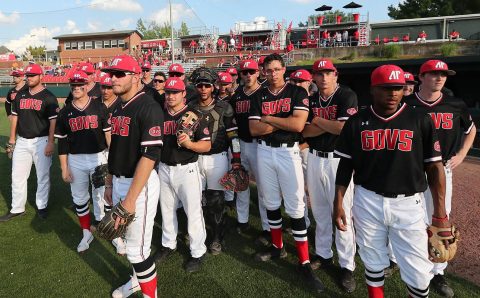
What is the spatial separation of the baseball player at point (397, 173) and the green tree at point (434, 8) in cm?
4097

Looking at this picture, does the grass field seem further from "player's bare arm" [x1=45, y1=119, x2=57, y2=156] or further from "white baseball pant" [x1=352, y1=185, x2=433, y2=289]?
"player's bare arm" [x1=45, y1=119, x2=57, y2=156]

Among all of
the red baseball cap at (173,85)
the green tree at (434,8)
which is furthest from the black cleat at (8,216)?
the green tree at (434,8)

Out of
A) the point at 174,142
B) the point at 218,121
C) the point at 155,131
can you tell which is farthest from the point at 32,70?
the point at 155,131

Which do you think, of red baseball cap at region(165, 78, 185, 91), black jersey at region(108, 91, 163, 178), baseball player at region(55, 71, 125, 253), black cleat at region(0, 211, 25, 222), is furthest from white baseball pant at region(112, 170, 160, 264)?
black cleat at region(0, 211, 25, 222)

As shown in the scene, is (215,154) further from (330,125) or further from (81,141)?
(81,141)

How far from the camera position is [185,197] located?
12.0 ft

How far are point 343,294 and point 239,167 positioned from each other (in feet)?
5.69

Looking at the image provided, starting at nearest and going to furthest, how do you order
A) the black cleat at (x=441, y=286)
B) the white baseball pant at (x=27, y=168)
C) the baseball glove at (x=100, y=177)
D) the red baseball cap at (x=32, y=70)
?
the black cleat at (x=441, y=286) < the baseball glove at (x=100, y=177) < the red baseball cap at (x=32, y=70) < the white baseball pant at (x=27, y=168)

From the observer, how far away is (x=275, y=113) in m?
3.60

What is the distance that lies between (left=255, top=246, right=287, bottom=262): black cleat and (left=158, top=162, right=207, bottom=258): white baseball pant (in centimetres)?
63

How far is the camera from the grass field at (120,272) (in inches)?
129

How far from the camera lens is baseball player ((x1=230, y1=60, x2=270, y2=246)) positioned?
14.3ft

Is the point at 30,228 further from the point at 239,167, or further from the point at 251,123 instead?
the point at 251,123

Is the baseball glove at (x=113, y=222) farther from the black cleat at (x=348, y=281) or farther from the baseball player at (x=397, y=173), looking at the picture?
the black cleat at (x=348, y=281)
